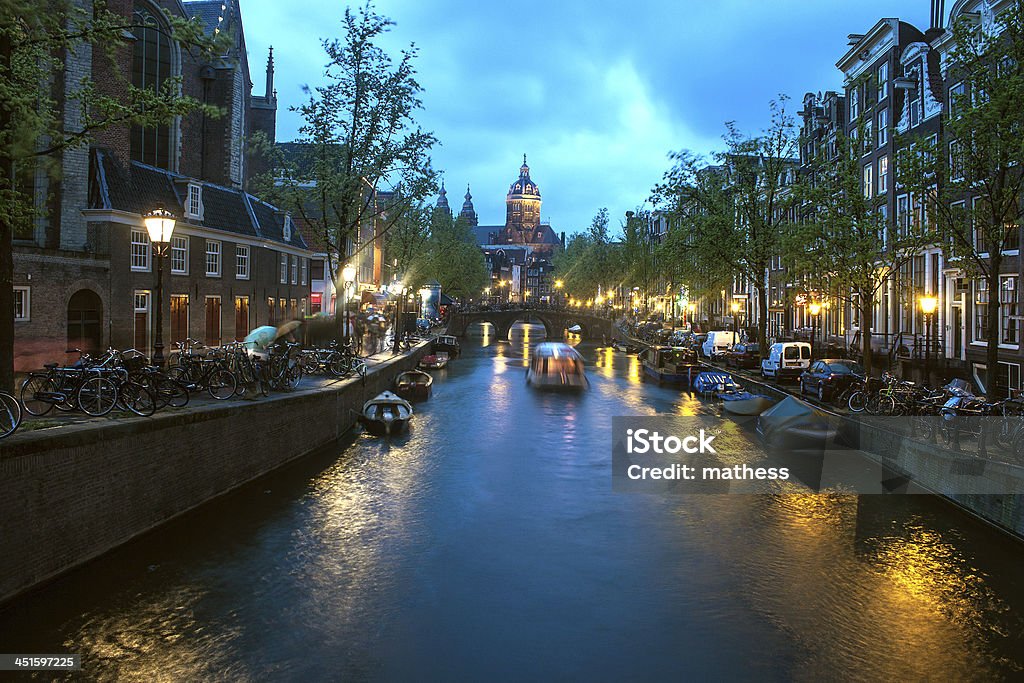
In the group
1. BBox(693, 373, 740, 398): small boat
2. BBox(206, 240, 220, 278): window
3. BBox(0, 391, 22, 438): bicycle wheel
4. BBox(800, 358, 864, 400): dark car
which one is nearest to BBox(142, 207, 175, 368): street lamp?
BBox(0, 391, 22, 438): bicycle wheel

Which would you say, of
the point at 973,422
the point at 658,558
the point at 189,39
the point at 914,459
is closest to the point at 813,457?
the point at 914,459

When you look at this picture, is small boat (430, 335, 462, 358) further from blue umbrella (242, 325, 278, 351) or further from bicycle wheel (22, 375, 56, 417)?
bicycle wheel (22, 375, 56, 417)

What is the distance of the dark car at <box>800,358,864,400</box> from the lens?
28.9 meters

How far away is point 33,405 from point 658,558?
13865mm

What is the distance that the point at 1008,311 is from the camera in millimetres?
31750

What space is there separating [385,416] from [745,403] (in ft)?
52.1

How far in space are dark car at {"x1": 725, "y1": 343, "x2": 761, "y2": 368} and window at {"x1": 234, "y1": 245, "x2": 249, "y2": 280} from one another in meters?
29.5

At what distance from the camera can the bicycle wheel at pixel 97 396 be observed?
15695mm

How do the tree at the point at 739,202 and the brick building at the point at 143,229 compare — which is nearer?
the brick building at the point at 143,229

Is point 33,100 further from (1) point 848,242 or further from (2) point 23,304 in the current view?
(1) point 848,242

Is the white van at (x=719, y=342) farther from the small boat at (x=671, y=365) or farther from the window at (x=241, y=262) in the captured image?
the window at (x=241, y=262)

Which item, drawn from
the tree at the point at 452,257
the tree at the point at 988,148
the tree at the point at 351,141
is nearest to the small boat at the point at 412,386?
the tree at the point at 351,141

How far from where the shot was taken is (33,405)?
54.6ft

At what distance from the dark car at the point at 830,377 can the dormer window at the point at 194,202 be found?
2988 cm
